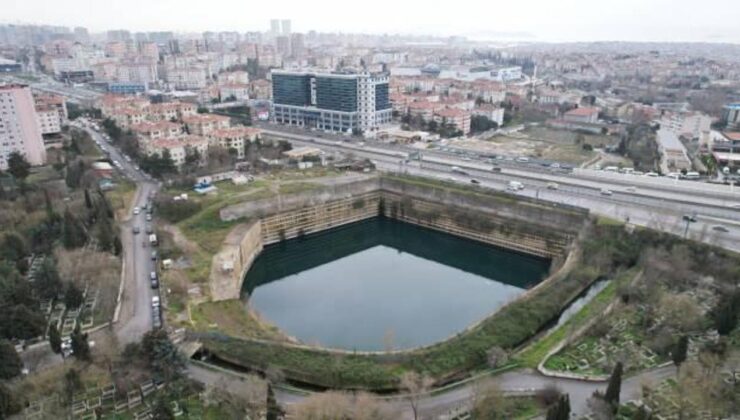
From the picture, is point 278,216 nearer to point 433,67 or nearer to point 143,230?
point 143,230

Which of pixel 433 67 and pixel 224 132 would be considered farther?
pixel 433 67

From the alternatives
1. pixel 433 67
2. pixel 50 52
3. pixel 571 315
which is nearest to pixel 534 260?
pixel 571 315

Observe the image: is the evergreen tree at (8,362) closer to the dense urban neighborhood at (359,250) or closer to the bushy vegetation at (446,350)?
the dense urban neighborhood at (359,250)

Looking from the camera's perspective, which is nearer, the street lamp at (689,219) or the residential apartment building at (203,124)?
the street lamp at (689,219)

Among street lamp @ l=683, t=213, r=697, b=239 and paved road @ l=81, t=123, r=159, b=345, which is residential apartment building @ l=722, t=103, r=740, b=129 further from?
paved road @ l=81, t=123, r=159, b=345

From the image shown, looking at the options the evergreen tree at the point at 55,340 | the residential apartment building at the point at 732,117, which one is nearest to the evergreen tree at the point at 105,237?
the evergreen tree at the point at 55,340
